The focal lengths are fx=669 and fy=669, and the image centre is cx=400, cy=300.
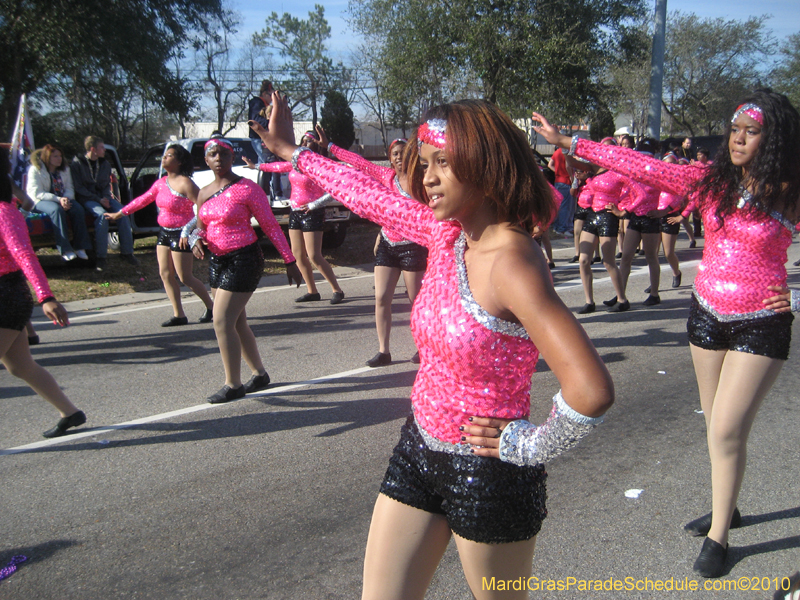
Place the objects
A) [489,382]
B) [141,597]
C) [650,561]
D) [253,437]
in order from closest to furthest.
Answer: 1. [489,382]
2. [141,597]
3. [650,561]
4. [253,437]

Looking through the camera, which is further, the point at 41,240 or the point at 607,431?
the point at 41,240

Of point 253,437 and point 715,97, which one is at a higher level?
point 715,97

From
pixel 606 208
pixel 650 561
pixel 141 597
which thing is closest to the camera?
pixel 141 597

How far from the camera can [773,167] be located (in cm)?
302

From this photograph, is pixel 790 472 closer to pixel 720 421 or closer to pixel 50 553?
pixel 720 421

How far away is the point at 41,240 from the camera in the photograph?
10.6m

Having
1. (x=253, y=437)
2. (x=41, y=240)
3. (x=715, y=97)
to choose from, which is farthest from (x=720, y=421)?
(x=715, y=97)

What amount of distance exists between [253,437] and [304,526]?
1.37 metres

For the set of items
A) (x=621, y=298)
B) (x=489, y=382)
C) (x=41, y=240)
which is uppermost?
(x=489, y=382)

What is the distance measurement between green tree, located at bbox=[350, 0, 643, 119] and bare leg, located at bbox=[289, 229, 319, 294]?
36.1 feet

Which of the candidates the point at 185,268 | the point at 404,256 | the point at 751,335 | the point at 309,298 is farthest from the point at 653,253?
the point at 751,335

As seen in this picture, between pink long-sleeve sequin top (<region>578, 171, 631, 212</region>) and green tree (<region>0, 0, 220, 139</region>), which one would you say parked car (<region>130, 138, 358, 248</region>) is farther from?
pink long-sleeve sequin top (<region>578, 171, 631, 212</region>)

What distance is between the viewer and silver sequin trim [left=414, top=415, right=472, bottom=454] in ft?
6.15

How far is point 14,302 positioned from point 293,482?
215 centimetres
